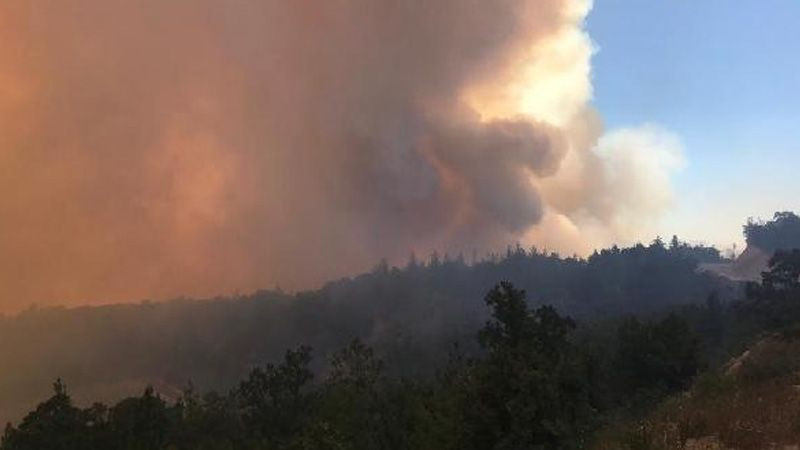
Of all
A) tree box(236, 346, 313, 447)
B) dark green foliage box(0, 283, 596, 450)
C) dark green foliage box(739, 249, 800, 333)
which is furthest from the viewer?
dark green foliage box(739, 249, 800, 333)

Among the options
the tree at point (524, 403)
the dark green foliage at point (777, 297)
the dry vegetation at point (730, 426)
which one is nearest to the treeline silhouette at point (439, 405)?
the tree at point (524, 403)

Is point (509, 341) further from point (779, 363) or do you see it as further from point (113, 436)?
point (113, 436)

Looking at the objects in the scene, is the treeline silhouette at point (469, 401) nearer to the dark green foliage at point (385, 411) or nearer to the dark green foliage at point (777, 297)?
the dark green foliage at point (385, 411)

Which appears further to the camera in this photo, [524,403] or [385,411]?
[385,411]

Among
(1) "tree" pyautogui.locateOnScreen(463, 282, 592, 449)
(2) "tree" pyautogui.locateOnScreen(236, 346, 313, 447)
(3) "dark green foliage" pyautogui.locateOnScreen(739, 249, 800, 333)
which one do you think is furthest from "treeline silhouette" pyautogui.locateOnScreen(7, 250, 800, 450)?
(3) "dark green foliage" pyautogui.locateOnScreen(739, 249, 800, 333)

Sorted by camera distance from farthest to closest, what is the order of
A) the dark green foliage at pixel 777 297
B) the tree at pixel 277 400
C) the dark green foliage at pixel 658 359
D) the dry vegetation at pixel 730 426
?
the dark green foliage at pixel 777 297 → the tree at pixel 277 400 → the dark green foliage at pixel 658 359 → the dry vegetation at pixel 730 426

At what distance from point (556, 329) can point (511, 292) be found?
4.62 m

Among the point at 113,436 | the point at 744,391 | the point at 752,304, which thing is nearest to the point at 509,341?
the point at 744,391

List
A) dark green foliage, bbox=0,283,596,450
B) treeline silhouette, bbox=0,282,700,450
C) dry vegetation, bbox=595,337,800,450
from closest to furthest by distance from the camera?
dry vegetation, bbox=595,337,800,450 → dark green foliage, bbox=0,283,596,450 → treeline silhouette, bbox=0,282,700,450

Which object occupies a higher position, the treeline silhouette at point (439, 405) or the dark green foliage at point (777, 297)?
the dark green foliage at point (777, 297)

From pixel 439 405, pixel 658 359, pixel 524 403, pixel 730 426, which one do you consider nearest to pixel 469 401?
pixel 524 403

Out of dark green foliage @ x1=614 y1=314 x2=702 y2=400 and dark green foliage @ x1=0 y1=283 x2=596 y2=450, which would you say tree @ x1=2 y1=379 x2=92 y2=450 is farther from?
dark green foliage @ x1=614 y1=314 x2=702 y2=400

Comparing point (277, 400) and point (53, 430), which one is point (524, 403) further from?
point (277, 400)

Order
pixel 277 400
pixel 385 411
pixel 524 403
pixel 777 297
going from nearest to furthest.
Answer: pixel 524 403 → pixel 385 411 → pixel 277 400 → pixel 777 297
